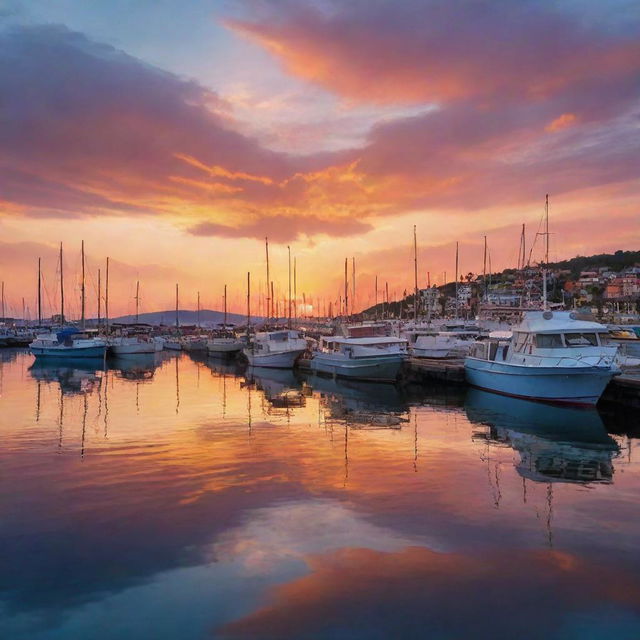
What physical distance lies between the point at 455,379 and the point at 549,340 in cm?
1179

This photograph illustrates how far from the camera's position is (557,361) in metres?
29.5

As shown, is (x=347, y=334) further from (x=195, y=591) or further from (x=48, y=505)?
(x=195, y=591)

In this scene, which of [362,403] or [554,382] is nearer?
[554,382]

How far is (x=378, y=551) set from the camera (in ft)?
36.2

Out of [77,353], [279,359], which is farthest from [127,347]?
[279,359]

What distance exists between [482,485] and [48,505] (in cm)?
1103

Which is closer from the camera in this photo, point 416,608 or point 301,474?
point 416,608

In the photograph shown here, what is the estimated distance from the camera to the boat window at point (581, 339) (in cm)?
3011

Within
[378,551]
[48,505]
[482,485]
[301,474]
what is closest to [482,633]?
[378,551]

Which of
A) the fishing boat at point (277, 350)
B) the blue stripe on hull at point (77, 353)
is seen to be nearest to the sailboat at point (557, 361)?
the fishing boat at point (277, 350)

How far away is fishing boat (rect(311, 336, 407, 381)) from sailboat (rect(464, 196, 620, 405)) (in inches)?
429

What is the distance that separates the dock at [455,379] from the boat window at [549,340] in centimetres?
336

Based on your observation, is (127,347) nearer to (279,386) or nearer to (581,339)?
(279,386)

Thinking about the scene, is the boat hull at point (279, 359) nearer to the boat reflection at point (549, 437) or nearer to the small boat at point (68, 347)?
the small boat at point (68, 347)
